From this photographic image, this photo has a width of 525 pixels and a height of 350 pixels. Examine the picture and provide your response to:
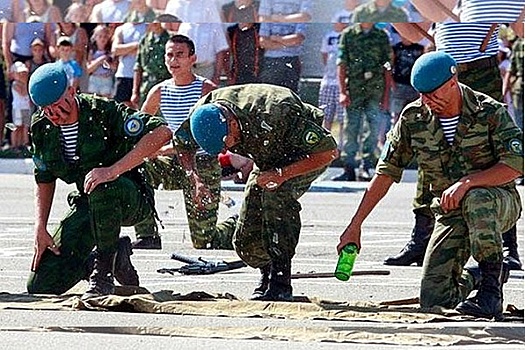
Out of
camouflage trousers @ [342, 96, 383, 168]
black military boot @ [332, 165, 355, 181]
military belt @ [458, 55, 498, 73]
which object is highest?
military belt @ [458, 55, 498, 73]

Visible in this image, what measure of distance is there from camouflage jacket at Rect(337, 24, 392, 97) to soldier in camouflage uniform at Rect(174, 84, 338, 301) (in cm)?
72

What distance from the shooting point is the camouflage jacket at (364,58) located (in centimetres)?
877

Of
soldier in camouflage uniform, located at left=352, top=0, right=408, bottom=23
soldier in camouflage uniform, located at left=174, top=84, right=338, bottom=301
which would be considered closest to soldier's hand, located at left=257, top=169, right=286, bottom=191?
soldier in camouflage uniform, located at left=174, top=84, right=338, bottom=301

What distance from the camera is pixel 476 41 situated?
28.2 ft

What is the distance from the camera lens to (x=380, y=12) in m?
7.84

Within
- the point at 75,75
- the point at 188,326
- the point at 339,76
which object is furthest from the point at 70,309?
the point at 339,76

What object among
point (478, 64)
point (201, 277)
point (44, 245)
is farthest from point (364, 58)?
point (44, 245)

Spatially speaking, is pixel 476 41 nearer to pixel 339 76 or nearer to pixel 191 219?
pixel 339 76

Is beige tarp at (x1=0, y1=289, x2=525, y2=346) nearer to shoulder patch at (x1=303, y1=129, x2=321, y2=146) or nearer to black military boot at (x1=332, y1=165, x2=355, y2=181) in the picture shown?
shoulder patch at (x1=303, y1=129, x2=321, y2=146)

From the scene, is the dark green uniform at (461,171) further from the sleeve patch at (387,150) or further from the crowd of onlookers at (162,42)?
the crowd of onlookers at (162,42)

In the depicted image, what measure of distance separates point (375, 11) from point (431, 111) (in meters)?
0.59

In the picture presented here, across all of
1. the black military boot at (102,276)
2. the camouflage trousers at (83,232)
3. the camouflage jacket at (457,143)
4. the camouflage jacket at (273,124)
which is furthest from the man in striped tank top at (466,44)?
the black military boot at (102,276)

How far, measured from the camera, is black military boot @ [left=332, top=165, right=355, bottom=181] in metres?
9.93

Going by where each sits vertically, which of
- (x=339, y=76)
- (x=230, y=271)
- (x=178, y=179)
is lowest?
(x=230, y=271)
